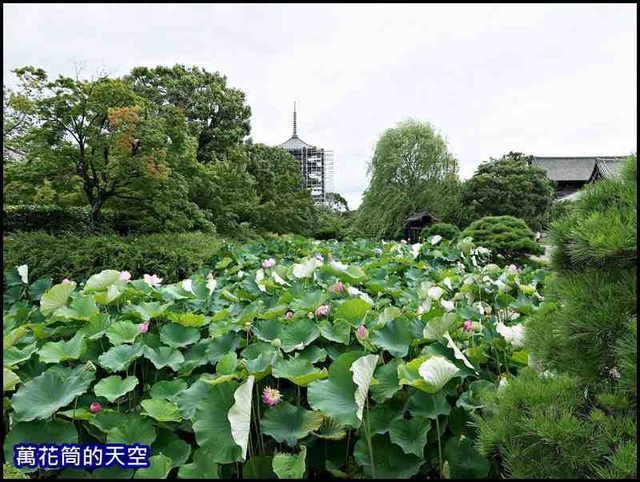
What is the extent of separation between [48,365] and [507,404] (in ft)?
5.84

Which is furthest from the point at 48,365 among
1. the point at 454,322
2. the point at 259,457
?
the point at 454,322

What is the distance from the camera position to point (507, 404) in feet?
3.99

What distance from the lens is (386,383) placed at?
1.65 meters

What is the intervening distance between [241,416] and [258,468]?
0.29 m

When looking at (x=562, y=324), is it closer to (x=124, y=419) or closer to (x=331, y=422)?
(x=331, y=422)

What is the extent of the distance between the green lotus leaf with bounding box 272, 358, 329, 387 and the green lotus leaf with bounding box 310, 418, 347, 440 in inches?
5.7

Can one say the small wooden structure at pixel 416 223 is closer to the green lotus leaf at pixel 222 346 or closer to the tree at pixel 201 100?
the tree at pixel 201 100

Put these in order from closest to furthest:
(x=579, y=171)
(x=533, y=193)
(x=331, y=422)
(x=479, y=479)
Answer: (x=479, y=479) < (x=331, y=422) < (x=533, y=193) < (x=579, y=171)

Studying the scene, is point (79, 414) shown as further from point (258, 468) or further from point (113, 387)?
point (258, 468)

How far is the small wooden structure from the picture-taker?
1592 cm

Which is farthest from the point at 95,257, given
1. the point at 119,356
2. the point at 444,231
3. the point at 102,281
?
the point at 444,231

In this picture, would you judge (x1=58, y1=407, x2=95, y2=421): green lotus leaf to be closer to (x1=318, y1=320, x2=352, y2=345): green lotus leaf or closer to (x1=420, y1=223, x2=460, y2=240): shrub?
(x1=318, y1=320, x2=352, y2=345): green lotus leaf

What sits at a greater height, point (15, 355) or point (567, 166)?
point (567, 166)

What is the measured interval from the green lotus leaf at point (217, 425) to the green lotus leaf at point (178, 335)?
53cm
